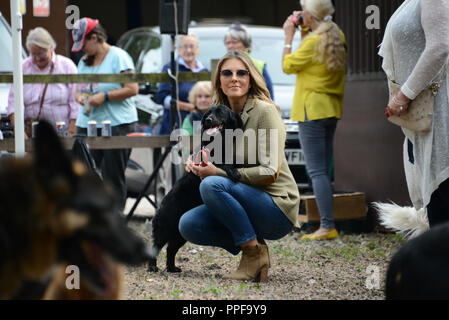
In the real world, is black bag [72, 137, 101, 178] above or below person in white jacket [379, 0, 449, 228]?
below

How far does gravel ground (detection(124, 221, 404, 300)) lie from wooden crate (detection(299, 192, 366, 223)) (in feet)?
0.81

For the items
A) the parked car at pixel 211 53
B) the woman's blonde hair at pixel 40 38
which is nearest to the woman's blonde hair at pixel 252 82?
the woman's blonde hair at pixel 40 38

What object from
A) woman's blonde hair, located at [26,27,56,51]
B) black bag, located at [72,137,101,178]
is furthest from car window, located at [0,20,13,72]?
black bag, located at [72,137,101,178]

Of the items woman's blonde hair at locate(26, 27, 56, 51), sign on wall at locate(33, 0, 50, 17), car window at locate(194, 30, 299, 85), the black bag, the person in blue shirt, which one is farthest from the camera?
car window at locate(194, 30, 299, 85)

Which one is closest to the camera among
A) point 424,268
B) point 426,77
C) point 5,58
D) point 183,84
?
point 424,268

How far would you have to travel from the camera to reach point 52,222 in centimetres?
191

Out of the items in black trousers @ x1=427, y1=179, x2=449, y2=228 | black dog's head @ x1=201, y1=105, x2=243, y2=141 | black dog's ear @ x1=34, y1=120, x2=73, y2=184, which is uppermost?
black dog's ear @ x1=34, y1=120, x2=73, y2=184

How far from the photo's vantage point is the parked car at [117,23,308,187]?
308 inches

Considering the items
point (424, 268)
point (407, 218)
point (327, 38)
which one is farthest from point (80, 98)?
point (424, 268)

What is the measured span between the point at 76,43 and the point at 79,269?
483cm

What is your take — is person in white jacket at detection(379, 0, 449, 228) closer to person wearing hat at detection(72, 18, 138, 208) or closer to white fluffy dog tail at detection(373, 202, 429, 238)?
white fluffy dog tail at detection(373, 202, 429, 238)

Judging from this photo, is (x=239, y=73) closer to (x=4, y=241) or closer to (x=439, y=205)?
(x=439, y=205)

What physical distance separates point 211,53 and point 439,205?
4.84 m
